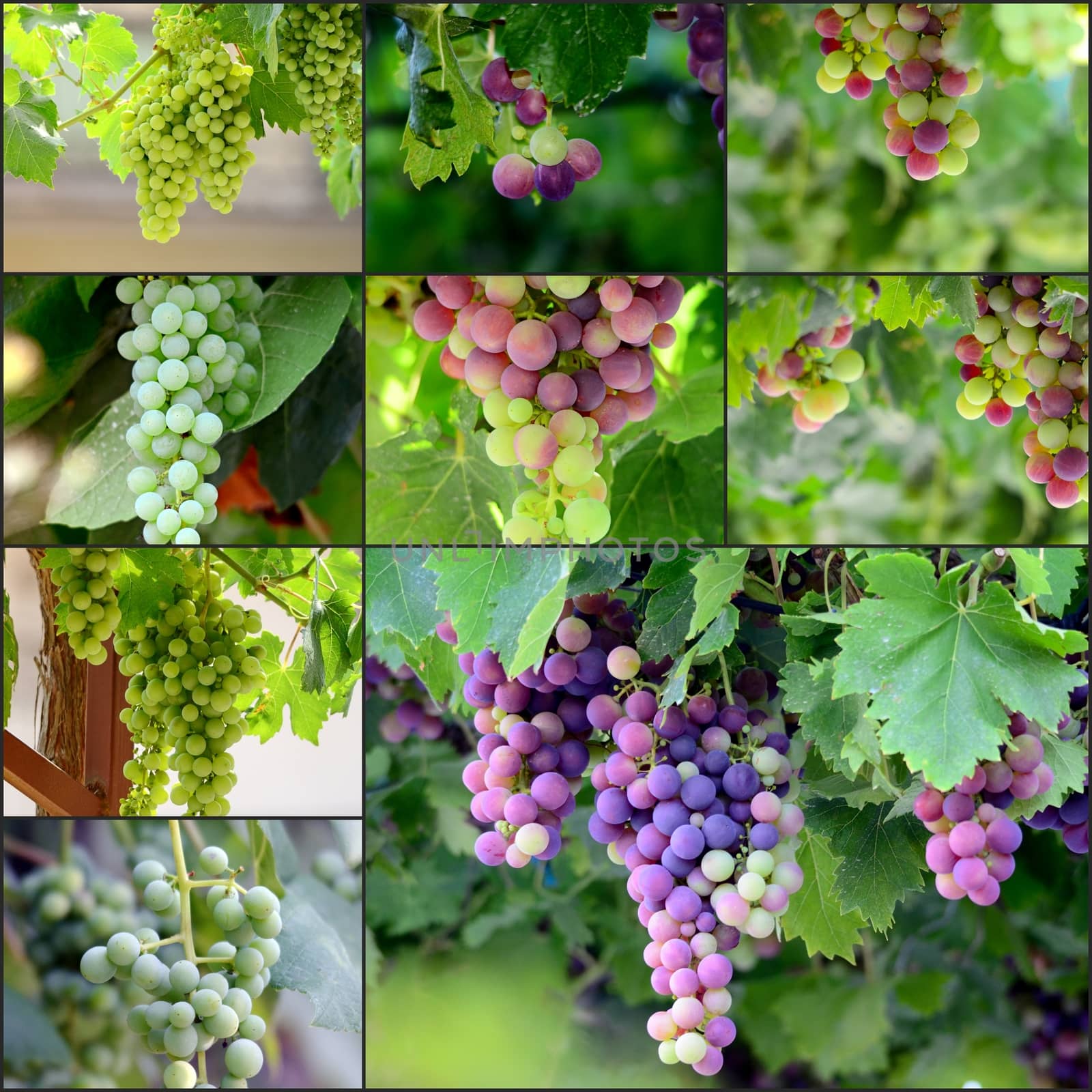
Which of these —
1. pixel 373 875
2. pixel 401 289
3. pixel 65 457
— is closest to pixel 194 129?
pixel 401 289

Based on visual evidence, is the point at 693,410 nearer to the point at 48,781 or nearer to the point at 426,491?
the point at 426,491

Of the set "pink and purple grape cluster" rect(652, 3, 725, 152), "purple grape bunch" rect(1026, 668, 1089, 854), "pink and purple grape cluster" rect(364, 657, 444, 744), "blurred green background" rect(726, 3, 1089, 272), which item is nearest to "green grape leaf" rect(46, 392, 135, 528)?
"pink and purple grape cluster" rect(364, 657, 444, 744)

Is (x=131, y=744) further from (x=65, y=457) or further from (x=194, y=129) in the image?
(x=194, y=129)

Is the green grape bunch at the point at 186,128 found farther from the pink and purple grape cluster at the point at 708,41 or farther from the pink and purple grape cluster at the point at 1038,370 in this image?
the pink and purple grape cluster at the point at 1038,370

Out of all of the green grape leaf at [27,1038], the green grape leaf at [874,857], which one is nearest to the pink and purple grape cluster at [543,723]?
the green grape leaf at [874,857]

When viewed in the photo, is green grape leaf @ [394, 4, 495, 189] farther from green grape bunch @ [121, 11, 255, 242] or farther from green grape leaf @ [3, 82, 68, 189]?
green grape leaf @ [3, 82, 68, 189]
